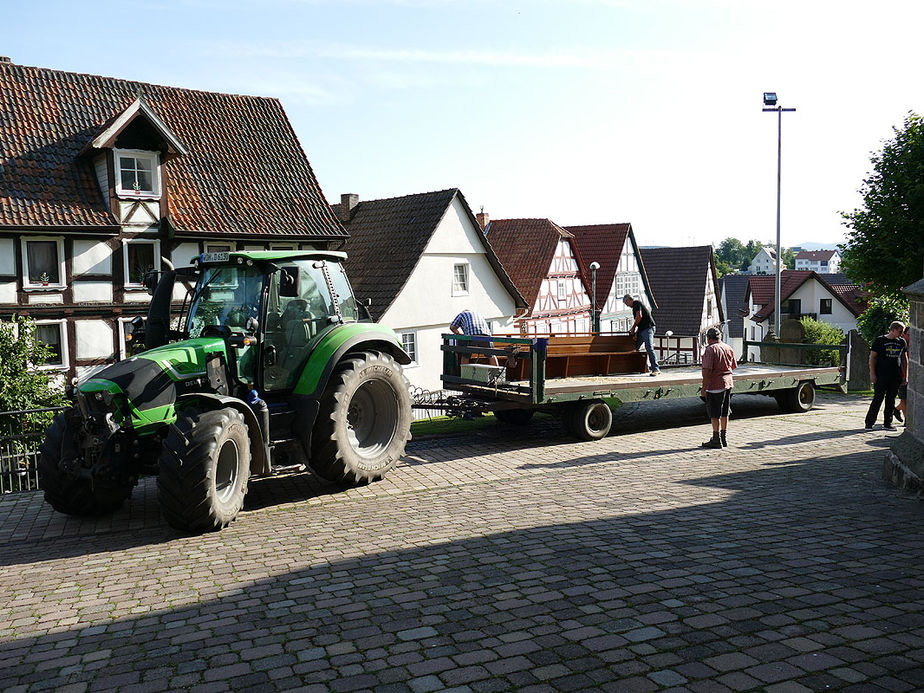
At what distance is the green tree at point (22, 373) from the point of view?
63.4 ft

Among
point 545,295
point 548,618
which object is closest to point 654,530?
point 548,618

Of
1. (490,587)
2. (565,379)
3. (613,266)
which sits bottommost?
(490,587)

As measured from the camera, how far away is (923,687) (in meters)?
4.25

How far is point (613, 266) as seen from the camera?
149 feet

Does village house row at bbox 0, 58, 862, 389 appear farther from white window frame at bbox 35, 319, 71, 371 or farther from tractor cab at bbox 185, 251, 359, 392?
tractor cab at bbox 185, 251, 359, 392

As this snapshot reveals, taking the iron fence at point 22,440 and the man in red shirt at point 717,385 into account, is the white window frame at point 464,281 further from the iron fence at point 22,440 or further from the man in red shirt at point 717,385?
the man in red shirt at point 717,385

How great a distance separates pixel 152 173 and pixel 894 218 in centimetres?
2023

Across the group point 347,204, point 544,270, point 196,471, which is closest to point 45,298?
point 347,204

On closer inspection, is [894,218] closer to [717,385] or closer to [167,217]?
[717,385]

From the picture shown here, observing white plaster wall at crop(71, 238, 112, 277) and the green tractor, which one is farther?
white plaster wall at crop(71, 238, 112, 277)

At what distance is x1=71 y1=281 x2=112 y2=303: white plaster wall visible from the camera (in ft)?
77.6

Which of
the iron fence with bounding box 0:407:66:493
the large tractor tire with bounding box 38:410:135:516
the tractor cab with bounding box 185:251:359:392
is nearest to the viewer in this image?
the large tractor tire with bounding box 38:410:135:516

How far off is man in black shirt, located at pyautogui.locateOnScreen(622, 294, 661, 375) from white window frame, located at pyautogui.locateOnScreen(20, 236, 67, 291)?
1620cm

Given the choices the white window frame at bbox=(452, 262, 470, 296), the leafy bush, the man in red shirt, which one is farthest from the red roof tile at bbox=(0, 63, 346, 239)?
the man in red shirt
